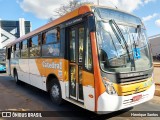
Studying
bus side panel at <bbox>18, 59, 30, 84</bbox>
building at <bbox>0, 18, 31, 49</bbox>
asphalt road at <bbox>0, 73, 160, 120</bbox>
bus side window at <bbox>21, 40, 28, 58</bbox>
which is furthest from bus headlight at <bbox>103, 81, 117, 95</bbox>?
building at <bbox>0, 18, 31, 49</bbox>

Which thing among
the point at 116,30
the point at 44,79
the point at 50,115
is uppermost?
the point at 116,30

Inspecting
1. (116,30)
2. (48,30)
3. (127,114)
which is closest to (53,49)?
(48,30)

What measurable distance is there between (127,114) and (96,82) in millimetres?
1959

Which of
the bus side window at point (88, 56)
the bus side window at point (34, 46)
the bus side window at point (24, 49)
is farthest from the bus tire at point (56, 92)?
the bus side window at point (24, 49)

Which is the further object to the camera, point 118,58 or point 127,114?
point 127,114

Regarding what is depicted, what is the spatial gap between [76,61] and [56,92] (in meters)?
1.85

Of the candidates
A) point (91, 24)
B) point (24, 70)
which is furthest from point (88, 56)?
point (24, 70)

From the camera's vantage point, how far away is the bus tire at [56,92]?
7.34 metres

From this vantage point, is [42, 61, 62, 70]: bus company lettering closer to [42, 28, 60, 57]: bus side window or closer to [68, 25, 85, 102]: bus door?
[42, 28, 60, 57]: bus side window

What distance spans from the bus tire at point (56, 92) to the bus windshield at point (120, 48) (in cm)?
261

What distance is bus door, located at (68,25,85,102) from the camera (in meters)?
5.98

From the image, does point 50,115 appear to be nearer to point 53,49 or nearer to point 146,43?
point 53,49

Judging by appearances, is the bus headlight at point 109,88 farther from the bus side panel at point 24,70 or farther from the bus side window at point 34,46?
the bus side panel at point 24,70

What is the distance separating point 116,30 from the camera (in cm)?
561
